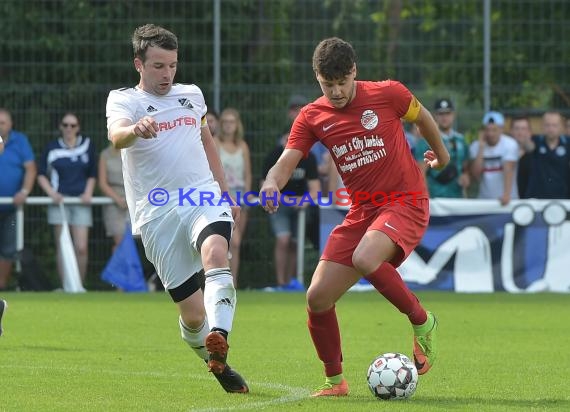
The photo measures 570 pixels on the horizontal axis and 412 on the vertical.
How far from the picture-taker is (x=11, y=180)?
17.1 m

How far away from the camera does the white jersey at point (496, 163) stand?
55.2 ft

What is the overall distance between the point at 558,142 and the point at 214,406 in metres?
10.4

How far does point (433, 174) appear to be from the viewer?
17.0 meters

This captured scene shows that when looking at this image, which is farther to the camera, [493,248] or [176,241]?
[493,248]

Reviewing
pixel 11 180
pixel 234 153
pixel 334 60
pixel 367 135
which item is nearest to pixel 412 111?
pixel 367 135

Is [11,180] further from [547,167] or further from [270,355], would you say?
[270,355]

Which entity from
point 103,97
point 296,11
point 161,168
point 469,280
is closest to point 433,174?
point 469,280

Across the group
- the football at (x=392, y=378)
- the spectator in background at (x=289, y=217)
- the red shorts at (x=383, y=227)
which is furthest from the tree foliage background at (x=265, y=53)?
the football at (x=392, y=378)

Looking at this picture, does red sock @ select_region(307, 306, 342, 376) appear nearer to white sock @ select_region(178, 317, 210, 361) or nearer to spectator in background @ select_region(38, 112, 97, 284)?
white sock @ select_region(178, 317, 210, 361)

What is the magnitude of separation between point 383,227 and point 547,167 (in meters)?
9.36

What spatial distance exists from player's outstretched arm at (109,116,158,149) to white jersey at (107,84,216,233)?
0.18 metres

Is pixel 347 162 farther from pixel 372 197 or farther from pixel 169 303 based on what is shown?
pixel 169 303

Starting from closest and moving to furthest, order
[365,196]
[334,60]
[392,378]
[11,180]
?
[392,378], [334,60], [365,196], [11,180]

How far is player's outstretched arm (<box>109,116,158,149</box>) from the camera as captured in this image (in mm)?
7195
